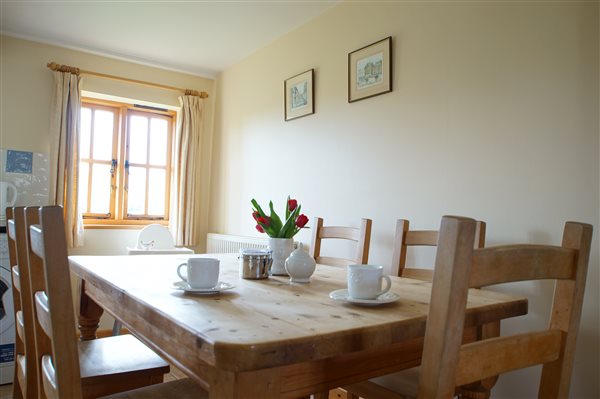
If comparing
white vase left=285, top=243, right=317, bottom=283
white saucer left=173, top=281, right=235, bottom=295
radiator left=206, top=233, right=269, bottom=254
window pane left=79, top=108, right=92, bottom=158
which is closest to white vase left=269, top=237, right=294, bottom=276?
white vase left=285, top=243, right=317, bottom=283

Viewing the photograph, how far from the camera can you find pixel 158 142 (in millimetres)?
4301

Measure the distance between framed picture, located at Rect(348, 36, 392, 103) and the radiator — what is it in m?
1.28

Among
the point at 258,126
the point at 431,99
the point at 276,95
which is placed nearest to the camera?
the point at 431,99

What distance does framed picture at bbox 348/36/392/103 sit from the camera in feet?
7.91

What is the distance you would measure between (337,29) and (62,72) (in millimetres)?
2332

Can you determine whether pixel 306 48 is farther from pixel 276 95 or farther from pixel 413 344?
pixel 413 344

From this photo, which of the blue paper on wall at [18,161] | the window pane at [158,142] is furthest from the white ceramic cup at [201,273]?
the window pane at [158,142]

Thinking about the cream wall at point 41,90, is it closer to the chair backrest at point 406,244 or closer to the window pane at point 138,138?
the window pane at point 138,138

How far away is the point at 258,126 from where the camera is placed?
365 cm

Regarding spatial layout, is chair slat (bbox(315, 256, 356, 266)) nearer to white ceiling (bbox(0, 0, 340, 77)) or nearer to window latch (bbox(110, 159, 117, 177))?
white ceiling (bbox(0, 0, 340, 77))

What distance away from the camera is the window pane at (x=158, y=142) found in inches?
168

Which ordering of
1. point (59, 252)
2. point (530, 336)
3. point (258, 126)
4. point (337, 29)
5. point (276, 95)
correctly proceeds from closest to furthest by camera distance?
point (530, 336)
point (59, 252)
point (337, 29)
point (276, 95)
point (258, 126)

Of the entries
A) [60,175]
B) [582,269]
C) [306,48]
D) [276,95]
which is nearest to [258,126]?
[276,95]

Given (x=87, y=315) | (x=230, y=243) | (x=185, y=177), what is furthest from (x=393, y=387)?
(x=185, y=177)
